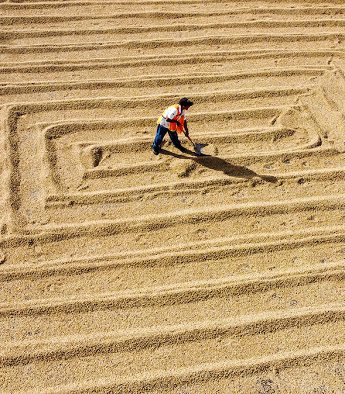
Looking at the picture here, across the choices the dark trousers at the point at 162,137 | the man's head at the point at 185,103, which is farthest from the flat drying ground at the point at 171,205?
the man's head at the point at 185,103

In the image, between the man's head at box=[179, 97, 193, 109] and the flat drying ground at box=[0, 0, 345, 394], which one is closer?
the flat drying ground at box=[0, 0, 345, 394]

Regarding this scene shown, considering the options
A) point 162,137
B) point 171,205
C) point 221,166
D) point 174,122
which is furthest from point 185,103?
point 171,205

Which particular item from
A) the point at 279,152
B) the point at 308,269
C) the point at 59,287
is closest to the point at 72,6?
the point at 279,152

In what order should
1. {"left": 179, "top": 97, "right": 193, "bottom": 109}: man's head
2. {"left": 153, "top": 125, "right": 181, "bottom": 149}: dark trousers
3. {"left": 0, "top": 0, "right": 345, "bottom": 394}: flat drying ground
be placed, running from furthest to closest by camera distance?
{"left": 153, "top": 125, "right": 181, "bottom": 149}: dark trousers → {"left": 179, "top": 97, "right": 193, "bottom": 109}: man's head → {"left": 0, "top": 0, "right": 345, "bottom": 394}: flat drying ground

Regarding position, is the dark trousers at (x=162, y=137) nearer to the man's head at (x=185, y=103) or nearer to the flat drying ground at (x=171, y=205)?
the flat drying ground at (x=171, y=205)

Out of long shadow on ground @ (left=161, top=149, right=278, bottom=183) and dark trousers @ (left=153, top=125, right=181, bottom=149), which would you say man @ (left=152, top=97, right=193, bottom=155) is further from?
long shadow on ground @ (left=161, top=149, right=278, bottom=183)

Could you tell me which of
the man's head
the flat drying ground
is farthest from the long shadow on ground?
the man's head

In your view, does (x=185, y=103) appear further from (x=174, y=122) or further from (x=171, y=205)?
(x=171, y=205)

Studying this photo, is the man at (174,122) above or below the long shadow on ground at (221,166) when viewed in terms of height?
above
